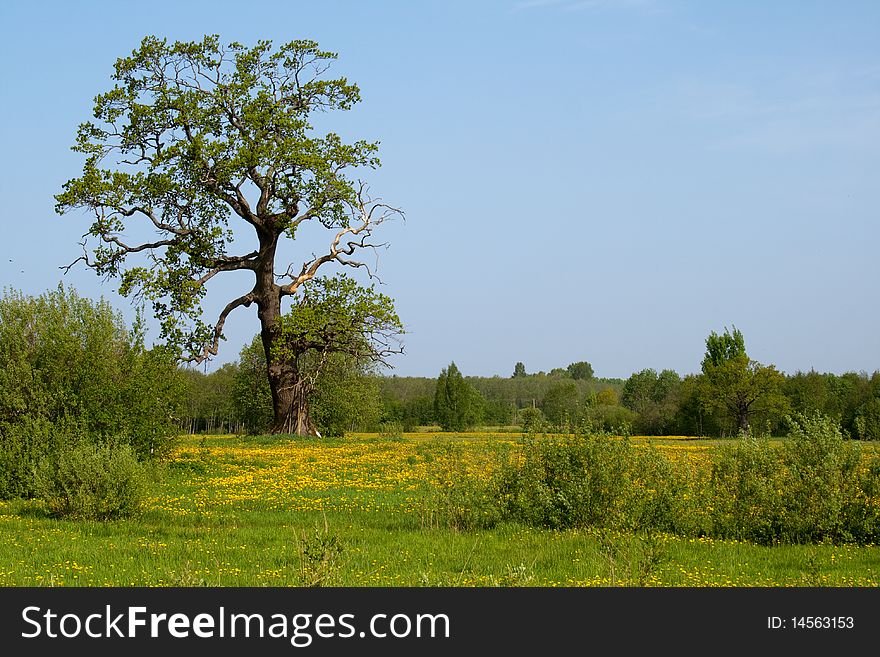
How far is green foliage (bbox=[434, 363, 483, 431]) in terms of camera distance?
327 feet

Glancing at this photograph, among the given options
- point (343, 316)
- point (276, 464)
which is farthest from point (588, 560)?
point (343, 316)

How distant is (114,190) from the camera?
3712cm

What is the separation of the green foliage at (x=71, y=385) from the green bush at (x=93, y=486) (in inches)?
120

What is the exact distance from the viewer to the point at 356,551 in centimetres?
1231

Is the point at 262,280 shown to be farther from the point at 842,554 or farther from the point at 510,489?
the point at 842,554

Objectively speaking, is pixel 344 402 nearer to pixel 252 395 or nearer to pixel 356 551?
pixel 252 395

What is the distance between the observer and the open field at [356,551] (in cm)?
1025

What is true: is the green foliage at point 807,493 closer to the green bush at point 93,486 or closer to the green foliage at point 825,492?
the green foliage at point 825,492

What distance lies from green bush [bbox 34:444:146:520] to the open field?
1.45 ft

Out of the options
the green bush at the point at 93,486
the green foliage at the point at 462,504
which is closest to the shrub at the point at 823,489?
the green foliage at the point at 462,504

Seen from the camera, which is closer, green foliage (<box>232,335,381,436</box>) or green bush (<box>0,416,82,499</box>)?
green bush (<box>0,416,82,499</box>)

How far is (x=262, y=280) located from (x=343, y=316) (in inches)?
165

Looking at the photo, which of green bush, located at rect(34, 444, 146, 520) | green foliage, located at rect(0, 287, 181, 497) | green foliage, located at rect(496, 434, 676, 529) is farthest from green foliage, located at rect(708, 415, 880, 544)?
green foliage, located at rect(0, 287, 181, 497)

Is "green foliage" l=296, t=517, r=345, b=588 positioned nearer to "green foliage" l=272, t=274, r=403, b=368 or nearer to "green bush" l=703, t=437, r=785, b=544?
"green bush" l=703, t=437, r=785, b=544
